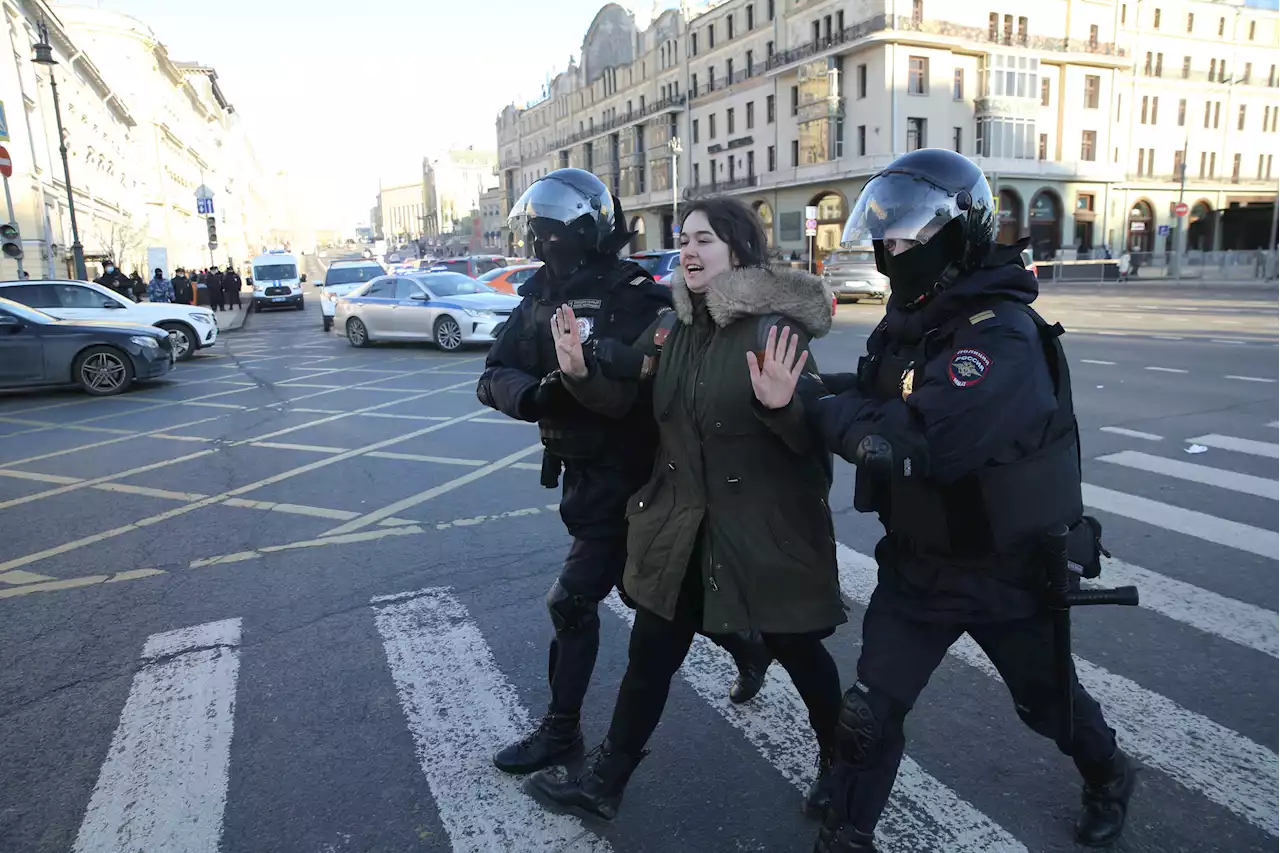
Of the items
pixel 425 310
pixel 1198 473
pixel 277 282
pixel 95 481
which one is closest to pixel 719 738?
pixel 1198 473

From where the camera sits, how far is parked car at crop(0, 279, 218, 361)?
13.2 m

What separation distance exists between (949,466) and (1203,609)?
291 cm

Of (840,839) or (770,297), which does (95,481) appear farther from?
(840,839)

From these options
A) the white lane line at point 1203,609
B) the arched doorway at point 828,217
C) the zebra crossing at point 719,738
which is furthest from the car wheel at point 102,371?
the arched doorway at point 828,217

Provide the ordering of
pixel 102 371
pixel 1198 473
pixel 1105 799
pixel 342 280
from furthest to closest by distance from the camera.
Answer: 1. pixel 342 280
2. pixel 102 371
3. pixel 1198 473
4. pixel 1105 799

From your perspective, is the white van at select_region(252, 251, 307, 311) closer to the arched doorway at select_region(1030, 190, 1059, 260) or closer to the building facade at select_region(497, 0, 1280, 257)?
the building facade at select_region(497, 0, 1280, 257)

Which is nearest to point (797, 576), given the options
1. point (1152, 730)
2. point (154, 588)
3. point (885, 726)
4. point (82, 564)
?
point (885, 726)

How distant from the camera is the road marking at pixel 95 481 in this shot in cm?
665

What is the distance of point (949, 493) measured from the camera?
82.1 inches

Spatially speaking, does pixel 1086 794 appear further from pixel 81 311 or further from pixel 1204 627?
pixel 81 311

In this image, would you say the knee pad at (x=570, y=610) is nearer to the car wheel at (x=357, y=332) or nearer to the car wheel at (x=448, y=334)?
the car wheel at (x=448, y=334)

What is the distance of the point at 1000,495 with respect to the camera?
2049 mm

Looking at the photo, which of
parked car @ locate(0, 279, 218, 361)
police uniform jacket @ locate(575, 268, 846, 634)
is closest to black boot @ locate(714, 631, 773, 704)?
police uniform jacket @ locate(575, 268, 846, 634)

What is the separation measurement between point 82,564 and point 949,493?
517 centimetres
